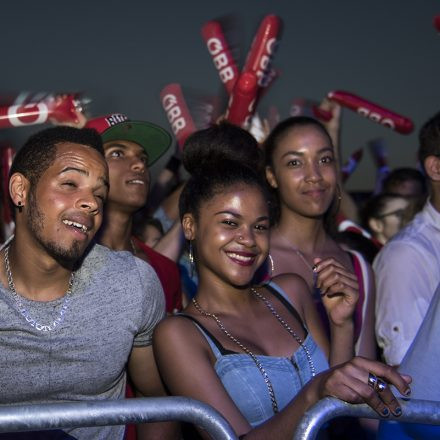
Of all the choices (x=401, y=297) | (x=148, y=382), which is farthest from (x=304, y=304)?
(x=148, y=382)

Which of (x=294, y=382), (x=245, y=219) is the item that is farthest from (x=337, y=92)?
(x=294, y=382)

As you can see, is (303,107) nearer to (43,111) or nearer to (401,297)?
(43,111)

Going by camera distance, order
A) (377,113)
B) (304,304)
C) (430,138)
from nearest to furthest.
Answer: (304,304) → (430,138) → (377,113)

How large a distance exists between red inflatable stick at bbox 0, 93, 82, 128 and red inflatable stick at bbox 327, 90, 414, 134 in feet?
7.06

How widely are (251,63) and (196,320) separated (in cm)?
225

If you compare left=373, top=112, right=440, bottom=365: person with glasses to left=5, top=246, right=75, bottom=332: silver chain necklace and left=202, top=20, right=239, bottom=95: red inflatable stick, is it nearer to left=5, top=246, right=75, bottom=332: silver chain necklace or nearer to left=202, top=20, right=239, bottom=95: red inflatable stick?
left=5, top=246, right=75, bottom=332: silver chain necklace

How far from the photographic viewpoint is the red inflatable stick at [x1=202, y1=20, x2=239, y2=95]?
4.46 m

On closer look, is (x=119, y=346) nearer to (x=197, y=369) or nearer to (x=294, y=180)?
(x=197, y=369)

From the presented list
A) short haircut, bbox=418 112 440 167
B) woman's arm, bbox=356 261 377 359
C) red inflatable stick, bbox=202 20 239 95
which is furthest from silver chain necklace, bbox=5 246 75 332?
red inflatable stick, bbox=202 20 239 95

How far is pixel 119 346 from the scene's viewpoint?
228 cm

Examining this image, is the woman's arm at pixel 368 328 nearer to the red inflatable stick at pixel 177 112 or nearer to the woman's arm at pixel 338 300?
the woman's arm at pixel 338 300

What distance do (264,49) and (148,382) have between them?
234cm

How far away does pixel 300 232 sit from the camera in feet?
10.6

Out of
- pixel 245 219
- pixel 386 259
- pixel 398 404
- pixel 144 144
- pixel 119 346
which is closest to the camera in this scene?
pixel 398 404
